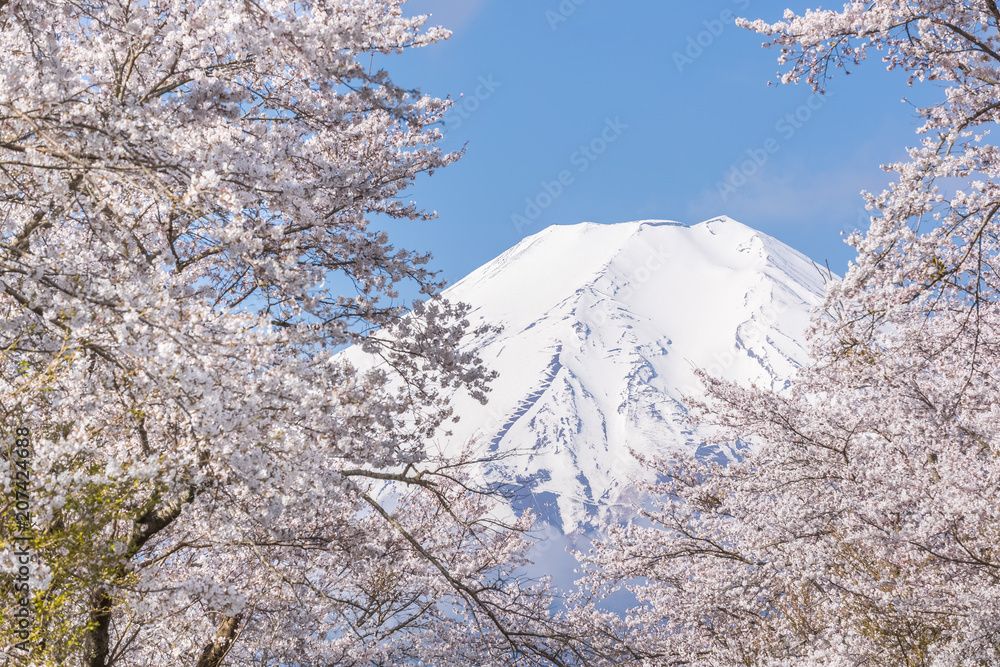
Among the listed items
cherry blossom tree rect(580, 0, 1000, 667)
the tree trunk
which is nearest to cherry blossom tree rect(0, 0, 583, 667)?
the tree trunk

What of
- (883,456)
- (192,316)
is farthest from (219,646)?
(883,456)

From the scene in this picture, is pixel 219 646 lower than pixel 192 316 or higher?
lower

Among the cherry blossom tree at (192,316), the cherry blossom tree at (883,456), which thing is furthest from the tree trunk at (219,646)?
the cherry blossom tree at (883,456)

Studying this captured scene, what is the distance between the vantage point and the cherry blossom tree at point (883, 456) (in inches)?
187

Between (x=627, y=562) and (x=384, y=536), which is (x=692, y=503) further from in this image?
(x=384, y=536)

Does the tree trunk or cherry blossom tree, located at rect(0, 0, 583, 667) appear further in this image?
the tree trunk

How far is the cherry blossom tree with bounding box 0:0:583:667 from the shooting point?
2.94 meters

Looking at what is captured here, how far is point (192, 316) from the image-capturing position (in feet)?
9.77

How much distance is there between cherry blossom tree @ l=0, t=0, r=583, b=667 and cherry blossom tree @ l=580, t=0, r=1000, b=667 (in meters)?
3.22

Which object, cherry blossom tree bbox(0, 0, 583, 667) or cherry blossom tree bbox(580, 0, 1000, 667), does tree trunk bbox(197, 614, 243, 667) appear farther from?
cherry blossom tree bbox(580, 0, 1000, 667)

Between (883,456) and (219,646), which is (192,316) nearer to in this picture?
(219,646)

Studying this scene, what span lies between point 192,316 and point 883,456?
803 cm

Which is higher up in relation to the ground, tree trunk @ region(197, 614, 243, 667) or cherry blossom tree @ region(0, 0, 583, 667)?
cherry blossom tree @ region(0, 0, 583, 667)

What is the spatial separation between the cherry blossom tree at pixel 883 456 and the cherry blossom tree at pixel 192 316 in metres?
3.22
